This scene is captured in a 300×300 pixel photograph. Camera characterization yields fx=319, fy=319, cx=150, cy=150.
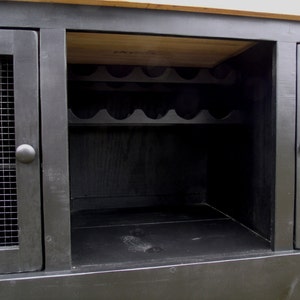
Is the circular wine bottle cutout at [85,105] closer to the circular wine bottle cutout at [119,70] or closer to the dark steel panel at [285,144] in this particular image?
the circular wine bottle cutout at [119,70]

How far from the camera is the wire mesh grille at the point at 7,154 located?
56cm

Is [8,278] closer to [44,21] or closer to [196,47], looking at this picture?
[44,21]

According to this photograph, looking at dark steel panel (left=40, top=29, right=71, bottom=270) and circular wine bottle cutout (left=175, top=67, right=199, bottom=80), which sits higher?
circular wine bottle cutout (left=175, top=67, right=199, bottom=80)

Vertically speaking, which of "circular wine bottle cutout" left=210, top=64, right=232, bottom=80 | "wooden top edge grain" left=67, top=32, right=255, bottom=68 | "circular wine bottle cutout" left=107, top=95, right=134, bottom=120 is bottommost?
"circular wine bottle cutout" left=107, top=95, right=134, bottom=120

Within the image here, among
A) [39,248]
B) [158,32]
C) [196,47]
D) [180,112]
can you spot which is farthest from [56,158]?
[180,112]

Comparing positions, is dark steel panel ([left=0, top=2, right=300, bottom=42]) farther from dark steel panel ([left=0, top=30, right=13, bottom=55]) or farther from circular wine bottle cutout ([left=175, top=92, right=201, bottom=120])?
circular wine bottle cutout ([left=175, top=92, right=201, bottom=120])

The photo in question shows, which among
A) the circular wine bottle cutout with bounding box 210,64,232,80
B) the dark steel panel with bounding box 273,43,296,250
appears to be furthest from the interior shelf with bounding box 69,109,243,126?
the dark steel panel with bounding box 273,43,296,250

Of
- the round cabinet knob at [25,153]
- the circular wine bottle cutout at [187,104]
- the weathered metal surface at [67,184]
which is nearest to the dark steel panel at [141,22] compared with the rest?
the weathered metal surface at [67,184]

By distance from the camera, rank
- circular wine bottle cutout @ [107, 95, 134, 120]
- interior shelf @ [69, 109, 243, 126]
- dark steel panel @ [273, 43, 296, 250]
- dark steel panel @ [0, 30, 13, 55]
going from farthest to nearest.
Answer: circular wine bottle cutout @ [107, 95, 134, 120] → interior shelf @ [69, 109, 243, 126] → dark steel panel @ [273, 43, 296, 250] → dark steel panel @ [0, 30, 13, 55]

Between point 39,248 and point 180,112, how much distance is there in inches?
26.9

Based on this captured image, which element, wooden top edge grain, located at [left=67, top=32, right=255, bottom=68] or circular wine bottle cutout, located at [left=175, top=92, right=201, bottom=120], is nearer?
wooden top edge grain, located at [left=67, top=32, right=255, bottom=68]

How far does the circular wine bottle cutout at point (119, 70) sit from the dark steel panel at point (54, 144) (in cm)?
41

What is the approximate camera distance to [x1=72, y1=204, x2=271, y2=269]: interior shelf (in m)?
0.64

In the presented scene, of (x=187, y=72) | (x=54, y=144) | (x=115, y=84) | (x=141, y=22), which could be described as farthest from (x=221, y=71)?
(x=54, y=144)
